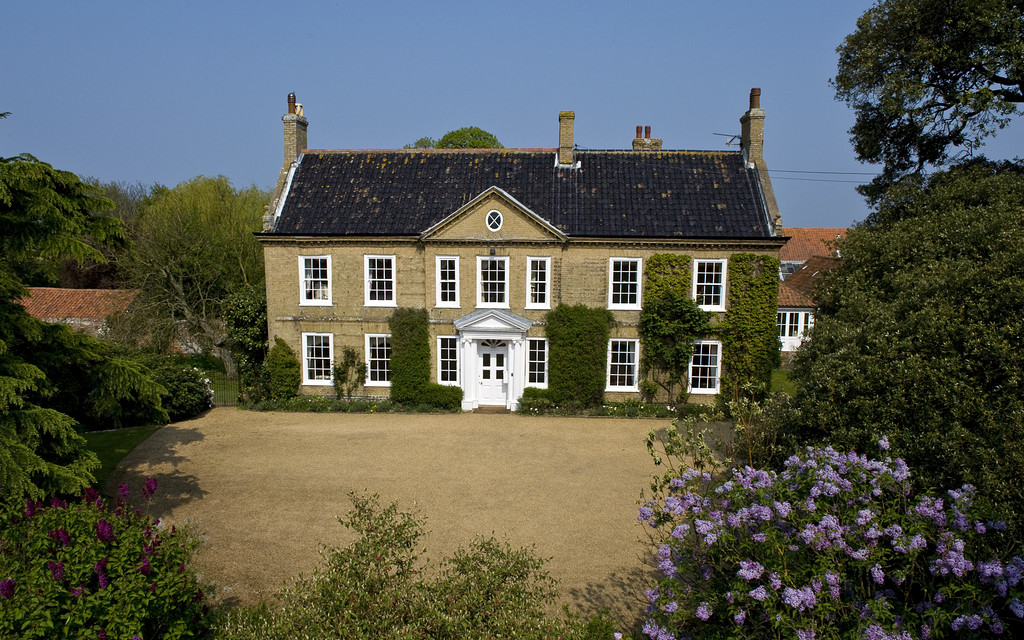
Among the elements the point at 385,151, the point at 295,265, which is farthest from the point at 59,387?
the point at 385,151

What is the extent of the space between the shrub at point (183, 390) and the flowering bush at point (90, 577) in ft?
47.8

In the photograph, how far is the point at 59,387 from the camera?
1011 centimetres

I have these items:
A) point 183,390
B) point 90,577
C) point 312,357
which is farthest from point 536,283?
point 90,577

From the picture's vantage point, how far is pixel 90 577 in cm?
656

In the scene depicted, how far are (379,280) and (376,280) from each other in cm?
12

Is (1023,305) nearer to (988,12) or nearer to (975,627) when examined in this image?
(975,627)

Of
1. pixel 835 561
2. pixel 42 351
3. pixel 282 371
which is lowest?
pixel 282 371

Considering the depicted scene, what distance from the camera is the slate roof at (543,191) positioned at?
23141 mm

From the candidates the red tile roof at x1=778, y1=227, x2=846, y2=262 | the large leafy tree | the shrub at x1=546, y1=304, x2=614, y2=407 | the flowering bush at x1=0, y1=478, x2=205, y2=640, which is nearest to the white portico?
the shrub at x1=546, y1=304, x2=614, y2=407

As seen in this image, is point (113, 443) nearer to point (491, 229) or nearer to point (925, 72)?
point (491, 229)

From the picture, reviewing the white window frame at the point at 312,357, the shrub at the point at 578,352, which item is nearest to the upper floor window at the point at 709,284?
the shrub at the point at 578,352

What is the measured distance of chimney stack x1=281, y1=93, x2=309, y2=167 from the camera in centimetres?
2555

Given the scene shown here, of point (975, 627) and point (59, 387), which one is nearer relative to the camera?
point (975, 627)

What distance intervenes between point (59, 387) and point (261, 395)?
14.7 metres
